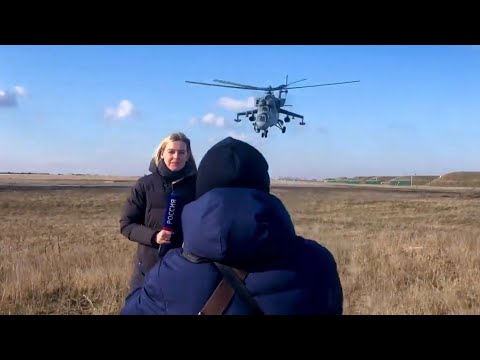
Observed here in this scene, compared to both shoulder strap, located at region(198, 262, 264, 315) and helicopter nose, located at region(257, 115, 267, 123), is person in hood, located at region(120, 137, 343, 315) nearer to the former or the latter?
shoulder strap, located at region(198, 262, 264, 315)

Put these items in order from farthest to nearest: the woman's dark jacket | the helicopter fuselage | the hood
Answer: the helicopter fuselage → the woman's dark jacket → the hood

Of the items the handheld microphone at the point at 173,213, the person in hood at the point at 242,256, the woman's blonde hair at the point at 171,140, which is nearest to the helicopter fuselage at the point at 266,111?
the woman's blonde hair at the point at 171,140

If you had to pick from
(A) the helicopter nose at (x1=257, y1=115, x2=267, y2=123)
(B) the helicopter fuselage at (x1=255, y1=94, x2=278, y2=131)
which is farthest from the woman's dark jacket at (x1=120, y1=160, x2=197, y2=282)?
(A) the helicopter nose at (x1=257, y1=115, x2=267, y2=123)

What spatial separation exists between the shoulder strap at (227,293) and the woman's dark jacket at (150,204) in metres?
1.76

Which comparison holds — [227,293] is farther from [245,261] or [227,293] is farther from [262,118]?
[262,118]

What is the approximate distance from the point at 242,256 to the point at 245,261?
0.8 inches

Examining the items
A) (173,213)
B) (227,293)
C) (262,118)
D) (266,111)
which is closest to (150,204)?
(173,213)

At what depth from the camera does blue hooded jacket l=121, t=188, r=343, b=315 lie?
1.24m

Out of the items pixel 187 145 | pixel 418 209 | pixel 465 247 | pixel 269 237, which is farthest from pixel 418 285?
pixel 418 209

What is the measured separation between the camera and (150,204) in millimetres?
3117

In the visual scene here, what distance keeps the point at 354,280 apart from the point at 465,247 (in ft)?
9.69

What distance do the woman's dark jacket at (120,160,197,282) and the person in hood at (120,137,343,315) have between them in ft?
5.40

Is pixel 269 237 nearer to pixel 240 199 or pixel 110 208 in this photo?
pixel 240 199
